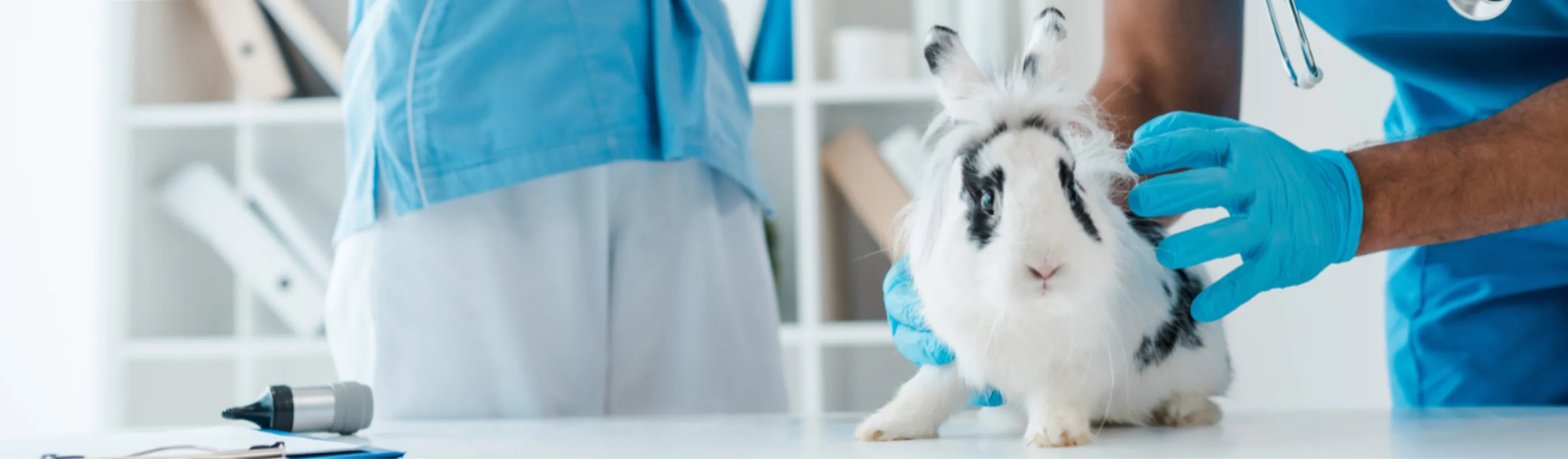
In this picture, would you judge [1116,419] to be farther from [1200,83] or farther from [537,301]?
[537,301]

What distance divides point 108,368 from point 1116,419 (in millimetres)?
2225

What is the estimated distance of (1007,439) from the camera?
0.74 meters

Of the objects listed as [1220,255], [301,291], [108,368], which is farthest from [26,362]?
[1220,255]

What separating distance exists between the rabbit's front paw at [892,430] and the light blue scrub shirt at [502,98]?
51cm

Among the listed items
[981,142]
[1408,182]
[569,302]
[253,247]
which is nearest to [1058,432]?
[981,142]

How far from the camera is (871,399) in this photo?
7.86 feet

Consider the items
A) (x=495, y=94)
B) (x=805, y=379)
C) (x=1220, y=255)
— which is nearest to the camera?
(x=1220, y=255)

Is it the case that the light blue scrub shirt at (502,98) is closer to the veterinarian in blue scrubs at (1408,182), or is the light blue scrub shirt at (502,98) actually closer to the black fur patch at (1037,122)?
the veterinarian in blue scrubs at (1408,182)

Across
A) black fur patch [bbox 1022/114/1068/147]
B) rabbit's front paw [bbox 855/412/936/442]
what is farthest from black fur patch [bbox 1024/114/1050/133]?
rabbit's front paw [bbox 855/412/936/442]

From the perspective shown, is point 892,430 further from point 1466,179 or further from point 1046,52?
point 1466,179

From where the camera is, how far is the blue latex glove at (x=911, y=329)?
772 millimetres

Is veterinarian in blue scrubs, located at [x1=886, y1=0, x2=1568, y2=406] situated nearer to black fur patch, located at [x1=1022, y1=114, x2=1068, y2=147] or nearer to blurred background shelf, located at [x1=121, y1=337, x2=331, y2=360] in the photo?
black fur patch, located at [x1=1022, y1=114, x2=1068, y2=147]

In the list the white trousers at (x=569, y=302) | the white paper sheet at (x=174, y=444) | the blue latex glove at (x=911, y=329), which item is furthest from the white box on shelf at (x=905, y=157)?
the white paper sheet at (x=174, y=444)

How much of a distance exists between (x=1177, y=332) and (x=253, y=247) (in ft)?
6.72
